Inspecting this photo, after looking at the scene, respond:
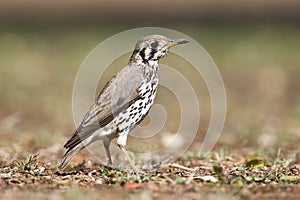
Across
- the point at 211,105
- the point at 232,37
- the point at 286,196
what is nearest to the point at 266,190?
the point at 286,196

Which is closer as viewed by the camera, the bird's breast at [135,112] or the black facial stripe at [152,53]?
the bird's breast at [135,112]

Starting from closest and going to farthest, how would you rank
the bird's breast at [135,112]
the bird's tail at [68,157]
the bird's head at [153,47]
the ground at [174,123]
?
the ground at [174,123] → the bird's tail at [68,157] → the bird's breast at [135,112] → the bird's head at [153,47]

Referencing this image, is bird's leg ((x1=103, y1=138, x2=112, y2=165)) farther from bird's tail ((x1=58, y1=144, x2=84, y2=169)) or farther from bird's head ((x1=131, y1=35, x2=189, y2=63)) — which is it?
bird's head ((x1=131, y1=35, x2=189, y2=63))

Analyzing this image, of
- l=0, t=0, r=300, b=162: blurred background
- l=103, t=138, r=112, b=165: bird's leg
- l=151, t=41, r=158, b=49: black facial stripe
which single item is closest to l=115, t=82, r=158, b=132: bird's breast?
l=103, t=138, r=112, b=165: bird's leg

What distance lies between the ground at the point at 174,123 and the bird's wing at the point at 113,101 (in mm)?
499

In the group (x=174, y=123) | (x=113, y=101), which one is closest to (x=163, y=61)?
(x=174, y=123)

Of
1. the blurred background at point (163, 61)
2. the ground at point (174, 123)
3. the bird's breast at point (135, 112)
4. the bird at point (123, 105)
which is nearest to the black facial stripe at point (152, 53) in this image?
the bird at point (123, 105)

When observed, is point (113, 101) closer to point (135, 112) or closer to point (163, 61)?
point (135, 112)

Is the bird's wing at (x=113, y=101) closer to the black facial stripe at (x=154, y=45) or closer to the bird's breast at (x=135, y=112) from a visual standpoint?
the bird's breast at (x=135, y=112)

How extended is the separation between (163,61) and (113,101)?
938 centimetres

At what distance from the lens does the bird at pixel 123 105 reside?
7598 mm

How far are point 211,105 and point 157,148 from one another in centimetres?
377

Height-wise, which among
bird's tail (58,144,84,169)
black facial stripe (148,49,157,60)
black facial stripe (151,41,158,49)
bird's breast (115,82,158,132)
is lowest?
bird's tail (58,144,84,169)

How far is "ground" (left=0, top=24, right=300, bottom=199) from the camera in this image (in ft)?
22.0
